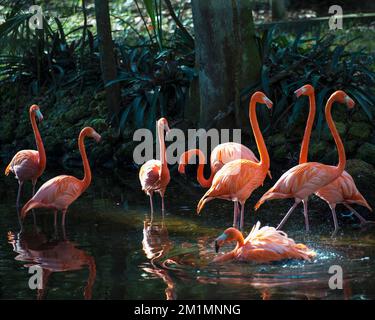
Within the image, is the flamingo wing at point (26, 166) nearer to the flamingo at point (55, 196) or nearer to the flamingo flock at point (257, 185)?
the flamingo flock at point (257, 185)

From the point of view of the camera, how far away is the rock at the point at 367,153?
9.78 metres

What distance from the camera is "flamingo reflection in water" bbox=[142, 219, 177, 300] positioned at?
604 cm

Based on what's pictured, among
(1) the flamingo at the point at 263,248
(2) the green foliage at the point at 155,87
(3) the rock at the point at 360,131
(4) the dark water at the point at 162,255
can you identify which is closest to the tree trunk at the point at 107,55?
(2) the green foliage at the point at 155,87

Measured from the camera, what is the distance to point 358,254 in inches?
263

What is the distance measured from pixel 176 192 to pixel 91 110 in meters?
2.91

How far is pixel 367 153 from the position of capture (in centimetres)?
981

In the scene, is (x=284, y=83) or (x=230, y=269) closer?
(x=230, y=269)

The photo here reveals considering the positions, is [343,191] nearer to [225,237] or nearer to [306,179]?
[306,179]

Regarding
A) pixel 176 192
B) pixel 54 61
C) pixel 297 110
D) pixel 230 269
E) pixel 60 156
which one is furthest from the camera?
pixel 54 61

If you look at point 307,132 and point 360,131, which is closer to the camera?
point 307,132

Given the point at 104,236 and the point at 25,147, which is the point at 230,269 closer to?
the point at 104,236

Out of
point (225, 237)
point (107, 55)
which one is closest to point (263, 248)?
point (225, 237)

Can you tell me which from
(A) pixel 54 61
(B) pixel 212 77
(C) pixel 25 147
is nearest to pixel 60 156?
(C) pixel 25 147

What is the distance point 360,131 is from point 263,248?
4.23 m
